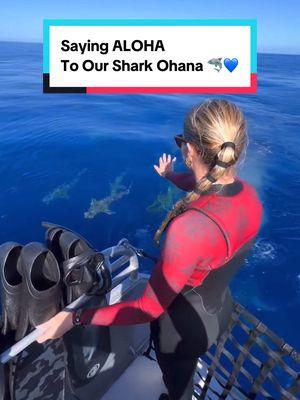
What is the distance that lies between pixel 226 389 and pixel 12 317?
1.44m

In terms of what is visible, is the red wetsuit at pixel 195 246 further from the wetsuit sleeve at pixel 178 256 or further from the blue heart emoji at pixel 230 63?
the blue heart emoji at pixel 230 63

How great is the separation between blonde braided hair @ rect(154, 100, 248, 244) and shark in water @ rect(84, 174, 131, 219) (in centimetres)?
534

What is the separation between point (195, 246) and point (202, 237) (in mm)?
41

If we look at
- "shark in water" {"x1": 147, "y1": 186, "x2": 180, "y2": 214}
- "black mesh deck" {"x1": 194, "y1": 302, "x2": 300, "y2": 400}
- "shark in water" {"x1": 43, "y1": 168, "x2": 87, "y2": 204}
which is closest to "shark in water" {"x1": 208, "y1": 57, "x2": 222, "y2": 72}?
"shark in water" {"x1": 147, "y1": 186, "x2": 180, "y2": 214}

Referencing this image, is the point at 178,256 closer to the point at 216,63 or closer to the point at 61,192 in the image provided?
the point at 61,192

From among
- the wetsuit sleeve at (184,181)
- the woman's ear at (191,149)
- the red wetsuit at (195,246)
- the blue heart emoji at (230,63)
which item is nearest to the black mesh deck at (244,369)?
the red wetsuit at (195,246)

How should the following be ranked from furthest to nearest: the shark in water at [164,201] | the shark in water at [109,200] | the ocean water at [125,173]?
the shark in water at [164,201] → the shark in water at [109,200] → the ocean water at [125,173]

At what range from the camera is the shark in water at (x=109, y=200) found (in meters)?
6.63

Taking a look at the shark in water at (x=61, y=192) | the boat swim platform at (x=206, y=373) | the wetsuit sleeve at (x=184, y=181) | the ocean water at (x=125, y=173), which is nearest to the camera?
the boat swim platform at (x=206, y=373)

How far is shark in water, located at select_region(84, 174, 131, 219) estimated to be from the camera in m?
6.63

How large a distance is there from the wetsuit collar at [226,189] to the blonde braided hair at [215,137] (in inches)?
0.6

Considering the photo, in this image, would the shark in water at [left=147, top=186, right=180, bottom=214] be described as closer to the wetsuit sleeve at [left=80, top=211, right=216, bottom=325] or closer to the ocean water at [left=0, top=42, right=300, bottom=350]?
the ocean water at [left=0, top=42, right=300, bottom=350]

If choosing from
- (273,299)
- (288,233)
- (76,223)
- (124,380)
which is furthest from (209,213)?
(288,233)

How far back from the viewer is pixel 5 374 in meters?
1.38
